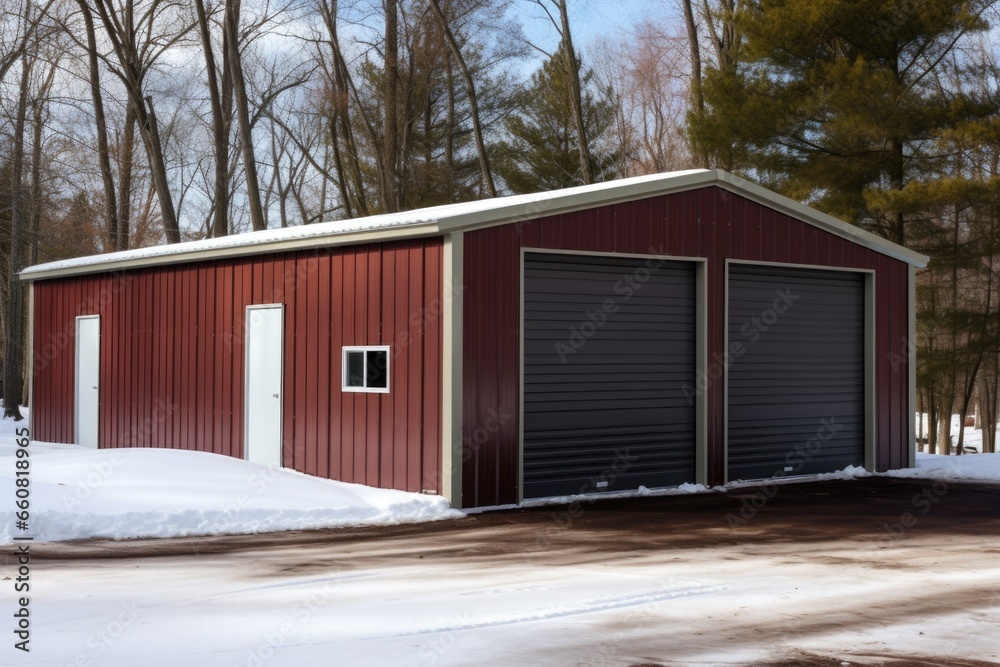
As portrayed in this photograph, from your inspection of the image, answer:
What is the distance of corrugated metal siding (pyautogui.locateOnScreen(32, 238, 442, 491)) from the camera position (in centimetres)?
1229

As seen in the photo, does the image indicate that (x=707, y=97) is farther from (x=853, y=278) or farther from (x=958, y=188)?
(x=853, y=278)

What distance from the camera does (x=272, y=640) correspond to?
20.2 feet

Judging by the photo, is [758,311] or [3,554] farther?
[758,311]

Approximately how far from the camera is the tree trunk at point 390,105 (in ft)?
94.3

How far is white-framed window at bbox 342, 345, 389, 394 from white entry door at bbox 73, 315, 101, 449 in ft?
21.3

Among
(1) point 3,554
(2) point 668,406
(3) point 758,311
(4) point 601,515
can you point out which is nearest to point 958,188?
(3) point 758,311

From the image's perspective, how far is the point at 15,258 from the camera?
2591 cm

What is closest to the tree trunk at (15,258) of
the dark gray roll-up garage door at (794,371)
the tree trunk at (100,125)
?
the tree trunk at (100,125)

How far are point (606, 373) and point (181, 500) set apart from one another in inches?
201

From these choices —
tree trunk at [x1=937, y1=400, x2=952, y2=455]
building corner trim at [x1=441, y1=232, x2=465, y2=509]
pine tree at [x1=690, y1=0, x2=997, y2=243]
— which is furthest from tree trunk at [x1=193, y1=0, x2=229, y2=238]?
tree trunk at [x1=937, y1=400, x2=952, y2=455]

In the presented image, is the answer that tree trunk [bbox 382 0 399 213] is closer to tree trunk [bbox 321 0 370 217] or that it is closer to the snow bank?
tree trunk [bbox 321 0 370 217]

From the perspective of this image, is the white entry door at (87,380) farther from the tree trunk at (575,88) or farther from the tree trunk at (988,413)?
the tree trunk at (988,413)

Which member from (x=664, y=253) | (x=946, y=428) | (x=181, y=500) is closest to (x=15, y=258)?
(x=181, y=500)

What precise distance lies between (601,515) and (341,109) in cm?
2133
